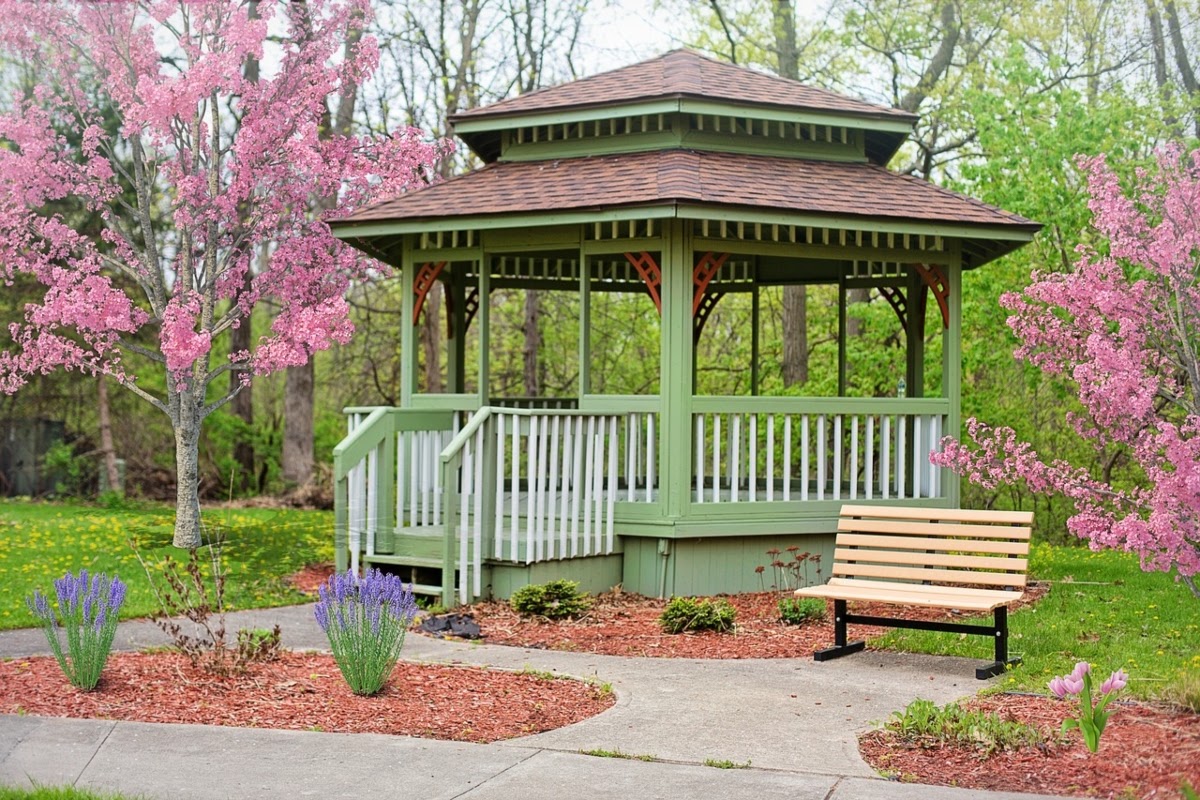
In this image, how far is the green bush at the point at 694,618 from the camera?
368 inches

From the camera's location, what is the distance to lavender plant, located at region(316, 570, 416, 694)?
687 centimetres

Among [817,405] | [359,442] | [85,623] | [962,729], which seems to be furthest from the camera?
[817,405]

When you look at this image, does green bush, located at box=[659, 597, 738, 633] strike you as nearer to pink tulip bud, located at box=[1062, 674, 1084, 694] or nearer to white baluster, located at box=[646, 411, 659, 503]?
white baluster, located at box=[646, 411, 659, 503]

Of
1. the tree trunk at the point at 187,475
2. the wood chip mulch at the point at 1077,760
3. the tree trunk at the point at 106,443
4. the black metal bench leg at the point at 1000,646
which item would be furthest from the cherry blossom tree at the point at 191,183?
the wood chip mulch at the point at 1077,760

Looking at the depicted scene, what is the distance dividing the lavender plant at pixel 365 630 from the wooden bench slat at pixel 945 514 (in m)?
3.31

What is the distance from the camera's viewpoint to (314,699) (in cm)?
688

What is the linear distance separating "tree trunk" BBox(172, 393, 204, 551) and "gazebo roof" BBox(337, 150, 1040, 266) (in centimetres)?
393

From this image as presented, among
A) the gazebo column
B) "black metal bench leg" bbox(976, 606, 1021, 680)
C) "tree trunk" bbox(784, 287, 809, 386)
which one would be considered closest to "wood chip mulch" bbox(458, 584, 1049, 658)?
"black metal bench leg" bbox(976, 606, 1021, 680)

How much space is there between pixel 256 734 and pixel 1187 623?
6772mm

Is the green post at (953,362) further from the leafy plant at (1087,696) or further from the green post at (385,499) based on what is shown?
the leafy plant at (1087,696)

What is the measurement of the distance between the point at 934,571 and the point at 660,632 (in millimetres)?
2011

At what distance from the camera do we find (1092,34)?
74.1ft

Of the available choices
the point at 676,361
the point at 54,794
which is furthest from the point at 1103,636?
the point at 54,794

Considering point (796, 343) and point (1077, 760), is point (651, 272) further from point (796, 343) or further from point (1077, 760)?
point (796, 343)
